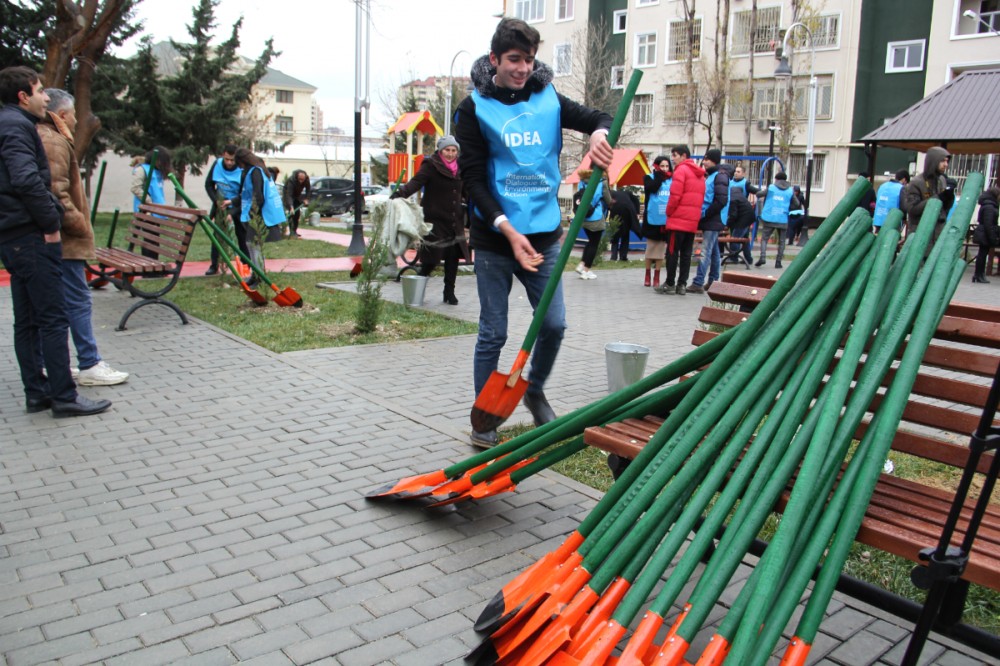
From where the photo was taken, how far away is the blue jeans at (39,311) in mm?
5051

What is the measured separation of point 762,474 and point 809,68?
39060 mm

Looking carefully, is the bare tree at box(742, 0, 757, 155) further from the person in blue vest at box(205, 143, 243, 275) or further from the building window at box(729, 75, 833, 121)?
the person in blue vest at box(205, 143, 243, 275)

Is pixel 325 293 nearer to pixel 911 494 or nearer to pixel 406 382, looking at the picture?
pixel 406 382

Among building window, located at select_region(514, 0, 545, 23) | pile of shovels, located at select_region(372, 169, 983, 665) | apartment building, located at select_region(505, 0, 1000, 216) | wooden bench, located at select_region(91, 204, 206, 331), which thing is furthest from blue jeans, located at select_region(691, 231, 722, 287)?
building window, located at select_region(514, 0, 545, 23)

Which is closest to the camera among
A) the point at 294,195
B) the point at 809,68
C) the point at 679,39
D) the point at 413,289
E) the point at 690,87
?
the point at 413,289

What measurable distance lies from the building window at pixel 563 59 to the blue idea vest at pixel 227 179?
122 ft

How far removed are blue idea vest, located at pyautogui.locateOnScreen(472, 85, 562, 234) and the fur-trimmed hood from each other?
1.2 inches

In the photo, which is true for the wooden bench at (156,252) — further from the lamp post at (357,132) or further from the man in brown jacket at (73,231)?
the lamp post at (357,132)

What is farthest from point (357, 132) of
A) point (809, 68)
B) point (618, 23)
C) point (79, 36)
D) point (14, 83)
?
point (618, 23)

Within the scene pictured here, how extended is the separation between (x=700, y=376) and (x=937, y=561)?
97 cm

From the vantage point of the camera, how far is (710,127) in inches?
1430

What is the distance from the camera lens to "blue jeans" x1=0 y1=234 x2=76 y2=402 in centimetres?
505

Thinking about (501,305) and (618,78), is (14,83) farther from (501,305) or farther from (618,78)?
(618,78)

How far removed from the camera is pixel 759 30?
1574 inches
